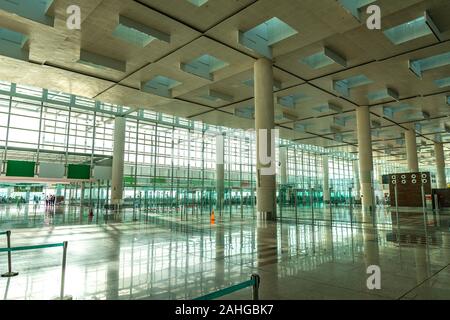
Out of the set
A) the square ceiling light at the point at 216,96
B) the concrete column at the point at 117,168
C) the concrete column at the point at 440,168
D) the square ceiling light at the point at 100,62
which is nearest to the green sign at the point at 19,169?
the concrete column at the point at 117,168

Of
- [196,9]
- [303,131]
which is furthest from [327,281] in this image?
[303,131]

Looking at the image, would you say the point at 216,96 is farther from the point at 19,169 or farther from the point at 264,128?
the point at 19,169

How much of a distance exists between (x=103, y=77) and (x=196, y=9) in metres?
10.1

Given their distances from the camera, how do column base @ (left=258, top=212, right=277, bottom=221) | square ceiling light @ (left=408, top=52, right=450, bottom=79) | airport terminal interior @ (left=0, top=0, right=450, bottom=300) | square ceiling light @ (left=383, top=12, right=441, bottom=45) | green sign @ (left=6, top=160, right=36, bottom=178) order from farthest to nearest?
green sign @ (left=6, top=160, right=36, bottom=178) < square ceiling light @ (left=408, top=52, right=450, bottom=79) < column base @ (left=258, top=212, right=277, bottom=221) < square ceiling light @ (left=383, top=12, right=441, bottom=45) < airport terminal interior @ (left=0, top=0, right=450, bottom=300)

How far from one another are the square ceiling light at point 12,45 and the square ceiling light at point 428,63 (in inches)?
863

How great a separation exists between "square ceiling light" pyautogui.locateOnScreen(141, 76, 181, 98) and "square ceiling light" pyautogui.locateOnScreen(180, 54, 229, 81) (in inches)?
117

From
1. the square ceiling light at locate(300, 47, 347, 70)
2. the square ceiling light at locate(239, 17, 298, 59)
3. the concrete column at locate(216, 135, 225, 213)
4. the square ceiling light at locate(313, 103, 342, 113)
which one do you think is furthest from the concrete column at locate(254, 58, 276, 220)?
the concrete column at locate(216, 135, 225, 213)

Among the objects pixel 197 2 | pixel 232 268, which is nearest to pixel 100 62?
pixel 197 2

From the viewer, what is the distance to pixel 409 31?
1529 centimetres

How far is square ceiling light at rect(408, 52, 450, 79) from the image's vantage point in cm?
1796

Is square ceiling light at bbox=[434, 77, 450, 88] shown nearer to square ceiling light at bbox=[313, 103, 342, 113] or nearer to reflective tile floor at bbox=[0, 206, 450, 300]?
square ceiling light at bbox=[313, 103, 342, 113]

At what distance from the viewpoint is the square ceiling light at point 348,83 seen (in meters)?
21.3

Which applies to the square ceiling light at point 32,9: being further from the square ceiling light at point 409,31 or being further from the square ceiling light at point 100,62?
the square ceiling light at point 409,31

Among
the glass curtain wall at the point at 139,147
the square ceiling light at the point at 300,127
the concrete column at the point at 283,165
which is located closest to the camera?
the glass curtain wall at the point at 139,147
